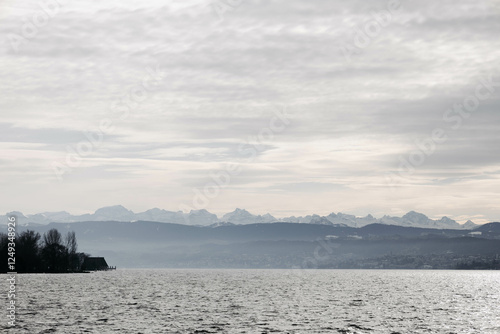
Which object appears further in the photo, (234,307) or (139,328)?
(234,307)

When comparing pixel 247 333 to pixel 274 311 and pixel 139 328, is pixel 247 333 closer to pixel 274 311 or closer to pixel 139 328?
pixel 139 328

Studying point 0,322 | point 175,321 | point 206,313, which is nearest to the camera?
point 0,322

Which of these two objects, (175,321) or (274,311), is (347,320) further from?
(175,321)

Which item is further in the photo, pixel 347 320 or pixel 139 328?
pixel 347 320

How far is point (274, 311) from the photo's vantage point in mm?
107062

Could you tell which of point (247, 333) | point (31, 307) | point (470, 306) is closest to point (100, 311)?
point (31, 307)

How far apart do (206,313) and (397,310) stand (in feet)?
121

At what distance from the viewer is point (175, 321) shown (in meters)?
89.8

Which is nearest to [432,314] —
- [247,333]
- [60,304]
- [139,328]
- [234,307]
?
[234,307]

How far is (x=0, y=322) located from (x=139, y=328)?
64.3ft

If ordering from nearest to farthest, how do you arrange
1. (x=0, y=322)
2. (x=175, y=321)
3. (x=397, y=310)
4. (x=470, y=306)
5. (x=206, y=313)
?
(x=0, y=322) → (x=175, y=321) → (x=206, y=313) → (x=397, y=310) → (x=470, y=306)

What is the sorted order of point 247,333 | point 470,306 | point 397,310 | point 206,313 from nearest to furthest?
1. point 247,333
2. point 206,313
3. point 397,310
4. point 470,306

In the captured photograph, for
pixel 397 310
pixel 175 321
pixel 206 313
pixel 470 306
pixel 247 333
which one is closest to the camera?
pixel 247 333

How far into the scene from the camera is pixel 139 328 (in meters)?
80.7
